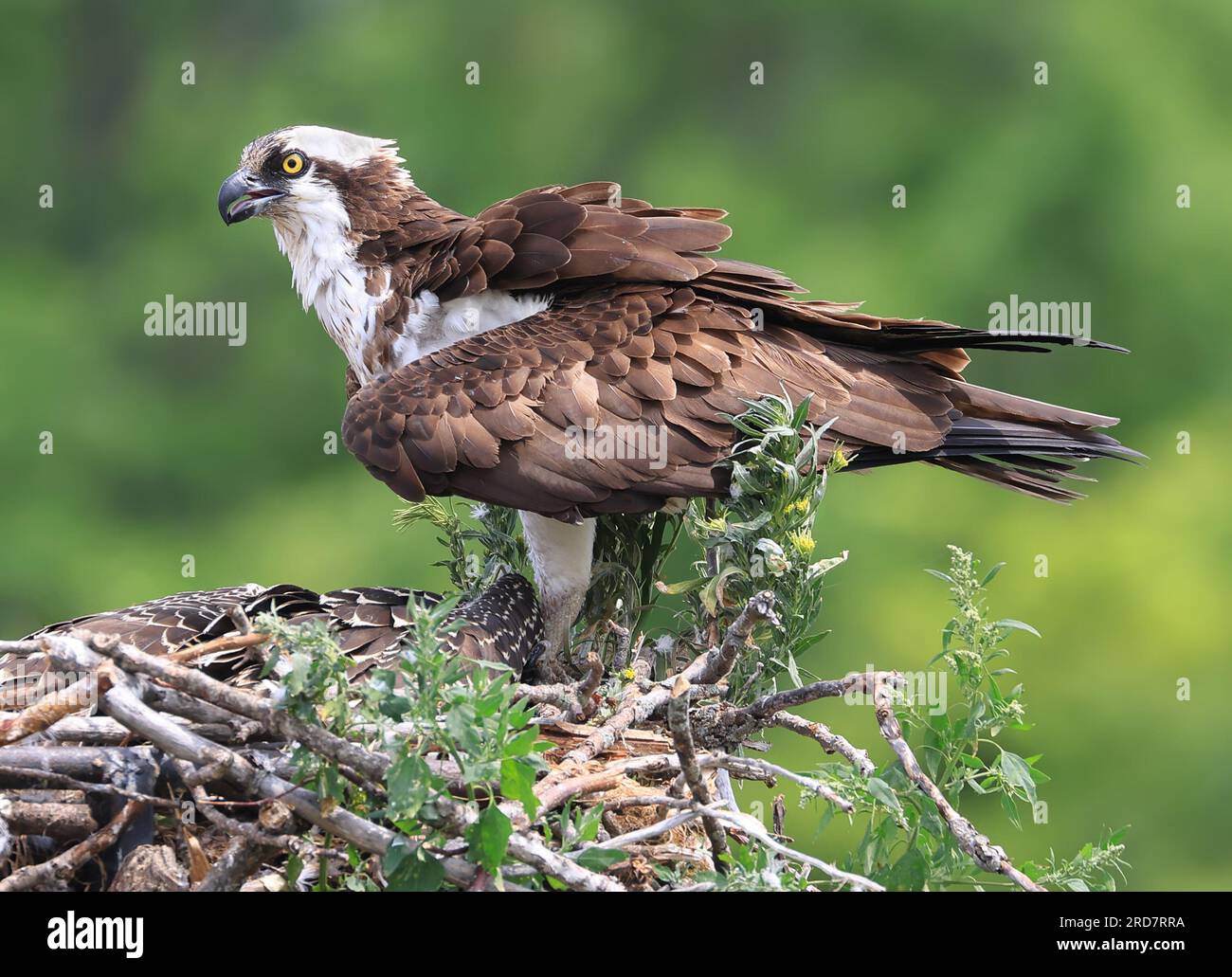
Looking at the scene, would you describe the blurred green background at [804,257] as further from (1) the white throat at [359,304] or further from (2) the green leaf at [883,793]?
(2) the green leaf at [883,793]

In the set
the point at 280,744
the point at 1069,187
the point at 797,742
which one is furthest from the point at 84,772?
the point at 1069,187

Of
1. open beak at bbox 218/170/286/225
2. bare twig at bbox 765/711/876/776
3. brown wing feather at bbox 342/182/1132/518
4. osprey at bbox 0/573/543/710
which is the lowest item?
bare twig at bbox 765/711/876/776

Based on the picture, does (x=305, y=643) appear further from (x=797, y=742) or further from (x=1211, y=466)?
(x=1211, y=466)

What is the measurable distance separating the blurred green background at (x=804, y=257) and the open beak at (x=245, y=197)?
14.9 ft

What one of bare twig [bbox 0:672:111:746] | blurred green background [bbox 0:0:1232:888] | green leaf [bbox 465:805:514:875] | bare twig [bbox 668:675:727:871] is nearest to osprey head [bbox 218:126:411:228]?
bare twig [bbox 0:672:111:746]

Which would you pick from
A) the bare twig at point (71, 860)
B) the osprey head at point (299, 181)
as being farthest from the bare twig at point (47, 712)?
the osprey head at point (299, 181)

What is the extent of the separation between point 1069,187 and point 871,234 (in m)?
1.61

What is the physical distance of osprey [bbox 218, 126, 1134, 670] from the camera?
13.8ft

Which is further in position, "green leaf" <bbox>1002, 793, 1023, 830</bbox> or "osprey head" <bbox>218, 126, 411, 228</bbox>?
"osprey head" <bbox>218, 126, 411, 228</bbox>

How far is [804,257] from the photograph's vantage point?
11.4m

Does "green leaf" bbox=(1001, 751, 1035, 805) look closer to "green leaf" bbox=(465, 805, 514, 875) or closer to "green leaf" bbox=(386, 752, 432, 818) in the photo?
"green leaf" bbox=(465, 805, 514, 875)

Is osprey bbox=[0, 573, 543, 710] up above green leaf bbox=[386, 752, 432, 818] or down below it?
above

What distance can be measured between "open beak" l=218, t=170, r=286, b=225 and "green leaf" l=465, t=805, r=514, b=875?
104 inches

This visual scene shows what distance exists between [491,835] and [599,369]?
1.70 meters
